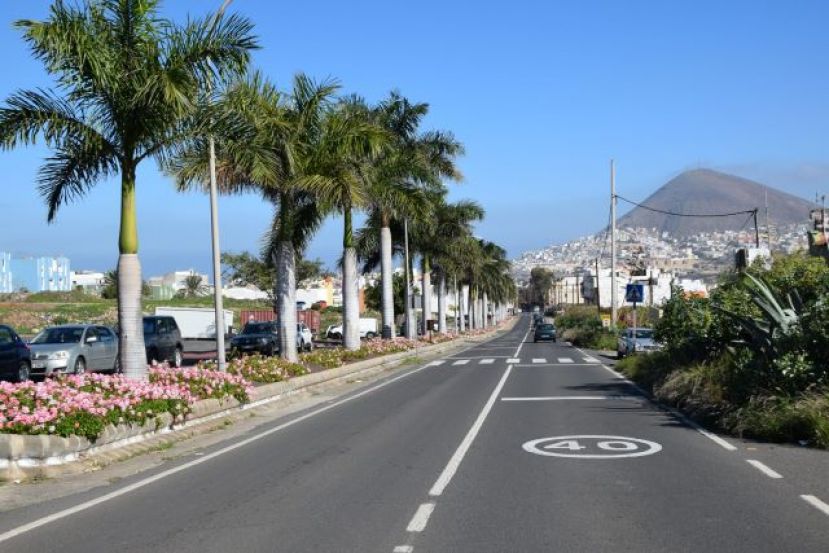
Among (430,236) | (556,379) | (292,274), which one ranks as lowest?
(556,379)

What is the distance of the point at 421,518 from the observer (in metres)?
8.66

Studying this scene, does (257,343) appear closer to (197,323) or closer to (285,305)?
(285,305)

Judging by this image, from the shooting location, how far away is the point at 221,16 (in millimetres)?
17297

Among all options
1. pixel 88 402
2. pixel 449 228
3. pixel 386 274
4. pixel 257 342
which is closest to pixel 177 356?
pixel 257 342

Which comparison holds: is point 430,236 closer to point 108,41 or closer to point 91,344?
point 91,344

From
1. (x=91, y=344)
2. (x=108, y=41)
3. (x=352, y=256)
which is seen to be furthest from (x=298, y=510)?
(x=352, y=256)

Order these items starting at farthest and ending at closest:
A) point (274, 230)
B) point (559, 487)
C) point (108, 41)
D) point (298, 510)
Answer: point (274, 230) < point (108, 41) < point (559, 487) < point (298, 510)

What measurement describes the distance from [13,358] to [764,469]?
1755 centimetres

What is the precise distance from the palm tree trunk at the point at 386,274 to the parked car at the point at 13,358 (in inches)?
876

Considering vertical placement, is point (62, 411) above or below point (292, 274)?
below

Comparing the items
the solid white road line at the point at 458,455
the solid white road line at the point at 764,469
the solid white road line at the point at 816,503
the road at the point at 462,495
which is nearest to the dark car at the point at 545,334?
the solid white road line at the point at 458,455

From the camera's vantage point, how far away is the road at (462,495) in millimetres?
7844

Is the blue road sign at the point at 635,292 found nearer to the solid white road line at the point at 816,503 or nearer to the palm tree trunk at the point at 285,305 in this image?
the palm tree trunk at the point at 285,305

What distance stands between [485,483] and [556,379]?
56.7 ft
